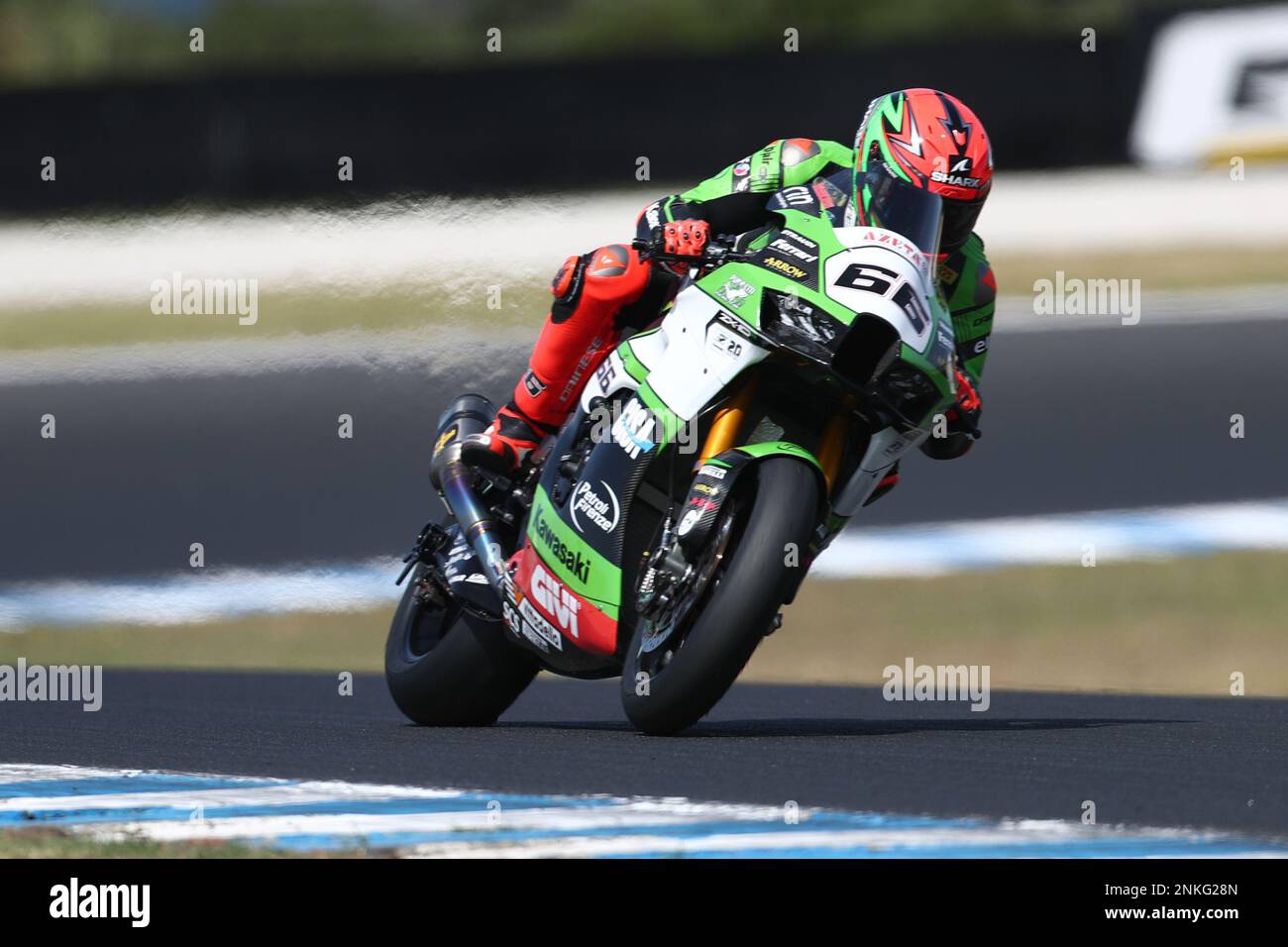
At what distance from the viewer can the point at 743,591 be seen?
14.8ft

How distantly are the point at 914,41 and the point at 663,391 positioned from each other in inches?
526

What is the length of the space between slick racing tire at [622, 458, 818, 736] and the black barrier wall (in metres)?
11.7

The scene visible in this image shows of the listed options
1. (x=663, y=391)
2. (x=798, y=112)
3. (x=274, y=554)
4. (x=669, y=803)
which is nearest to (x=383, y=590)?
(x=274, y=554)

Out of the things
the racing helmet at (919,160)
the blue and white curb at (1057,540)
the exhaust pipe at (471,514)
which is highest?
the racing helmet at (919,160)

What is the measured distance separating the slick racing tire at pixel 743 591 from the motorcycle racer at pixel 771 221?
66 cm

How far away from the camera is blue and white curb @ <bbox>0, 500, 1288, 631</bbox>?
397 inches

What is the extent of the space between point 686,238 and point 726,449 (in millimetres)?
578

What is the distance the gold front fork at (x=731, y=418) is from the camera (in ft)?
16.2

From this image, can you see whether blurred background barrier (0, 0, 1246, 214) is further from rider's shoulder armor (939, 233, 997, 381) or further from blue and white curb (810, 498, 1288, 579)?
rider's shoulder armor (939, 233, 997, 381)

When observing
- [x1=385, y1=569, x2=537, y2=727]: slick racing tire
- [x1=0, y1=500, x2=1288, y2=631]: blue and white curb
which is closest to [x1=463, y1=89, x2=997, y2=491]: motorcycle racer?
[x1=385, y1=569, x2=537, y2=727]: slick racing tire

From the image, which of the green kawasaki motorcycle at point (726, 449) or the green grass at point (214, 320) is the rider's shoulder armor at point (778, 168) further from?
the green grass at point (214, 320)

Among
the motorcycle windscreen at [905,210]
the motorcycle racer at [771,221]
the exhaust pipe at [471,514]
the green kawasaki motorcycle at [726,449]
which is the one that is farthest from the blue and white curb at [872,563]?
the motorcycle windscreen at [905,210]

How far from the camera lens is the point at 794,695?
7.11 meters

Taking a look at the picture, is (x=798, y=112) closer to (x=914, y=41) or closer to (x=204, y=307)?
(x=914, y=41)
